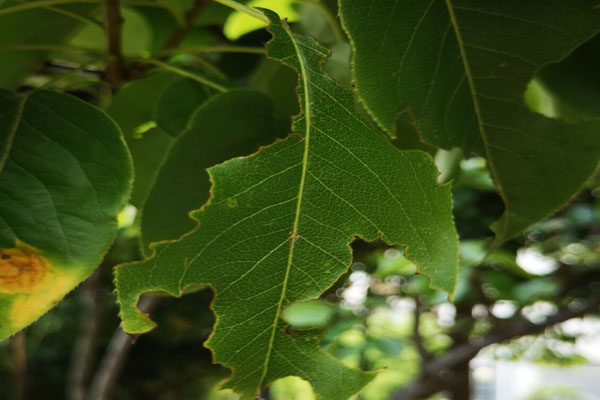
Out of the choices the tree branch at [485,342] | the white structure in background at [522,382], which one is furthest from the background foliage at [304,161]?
the white structure in background at [522,382]

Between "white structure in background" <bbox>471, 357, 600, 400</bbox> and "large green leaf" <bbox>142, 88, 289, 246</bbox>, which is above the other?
"large green leaf" <bbox>142, 88, 289, 246</bbox>

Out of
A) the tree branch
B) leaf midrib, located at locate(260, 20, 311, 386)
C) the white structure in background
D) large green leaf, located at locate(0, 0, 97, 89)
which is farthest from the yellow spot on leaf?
the white structure in background

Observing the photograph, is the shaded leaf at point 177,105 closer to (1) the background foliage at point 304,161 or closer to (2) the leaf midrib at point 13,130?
(1) the background foliage at point 304,161

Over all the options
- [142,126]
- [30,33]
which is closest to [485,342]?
[142,126]

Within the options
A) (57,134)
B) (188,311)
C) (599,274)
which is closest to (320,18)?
(57,134)

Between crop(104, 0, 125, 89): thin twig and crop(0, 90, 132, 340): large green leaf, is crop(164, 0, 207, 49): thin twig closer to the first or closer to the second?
crop(104, 0, 125, 89): thin twig

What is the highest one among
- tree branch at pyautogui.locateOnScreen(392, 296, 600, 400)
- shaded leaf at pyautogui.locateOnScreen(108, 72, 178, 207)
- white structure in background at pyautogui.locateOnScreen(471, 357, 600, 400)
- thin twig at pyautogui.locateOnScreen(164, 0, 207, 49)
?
thin twig at pyautogui.locateOnScreen(164, 0, 207, 49)
